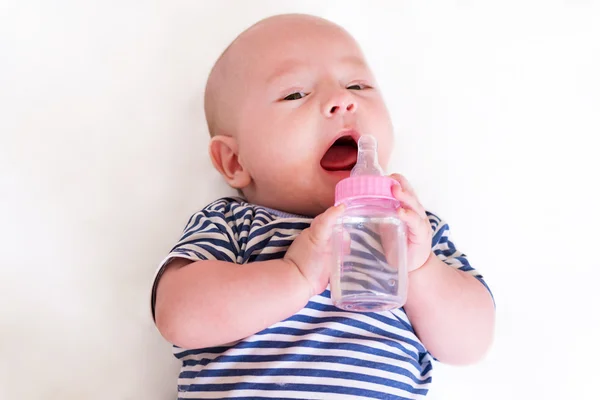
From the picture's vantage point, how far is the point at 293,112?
39.9 inches

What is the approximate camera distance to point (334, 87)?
1.04m

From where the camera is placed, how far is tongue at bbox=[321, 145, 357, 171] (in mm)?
1024

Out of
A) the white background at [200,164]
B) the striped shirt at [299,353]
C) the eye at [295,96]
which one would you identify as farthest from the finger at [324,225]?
the white background at [200,164]

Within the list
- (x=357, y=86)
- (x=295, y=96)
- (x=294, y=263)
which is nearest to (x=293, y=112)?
(x=295, y=96)

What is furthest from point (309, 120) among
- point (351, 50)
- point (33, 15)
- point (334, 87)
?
point (33, 15)

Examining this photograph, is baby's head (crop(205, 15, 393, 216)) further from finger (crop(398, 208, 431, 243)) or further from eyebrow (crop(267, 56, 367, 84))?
finger (crop(398, 208, 431, 243))

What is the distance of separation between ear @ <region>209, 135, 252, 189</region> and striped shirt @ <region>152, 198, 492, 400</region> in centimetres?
12

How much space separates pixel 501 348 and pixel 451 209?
0.26 metres

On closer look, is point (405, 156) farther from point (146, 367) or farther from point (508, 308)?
point (146, 367)

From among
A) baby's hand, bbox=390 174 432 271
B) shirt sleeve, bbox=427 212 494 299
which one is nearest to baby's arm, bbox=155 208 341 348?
baby's hand, bbox=390 174 432 271

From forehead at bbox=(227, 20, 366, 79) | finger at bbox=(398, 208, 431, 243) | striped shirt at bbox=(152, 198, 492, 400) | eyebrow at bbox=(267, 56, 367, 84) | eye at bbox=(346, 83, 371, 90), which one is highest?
forehead at bbox=(227, 20, 366, 79)

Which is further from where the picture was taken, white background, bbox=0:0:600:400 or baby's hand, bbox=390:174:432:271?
white background, bbox=0:0:600:400

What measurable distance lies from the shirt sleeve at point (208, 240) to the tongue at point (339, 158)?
0.17 m

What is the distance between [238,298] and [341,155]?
0.94 ft
